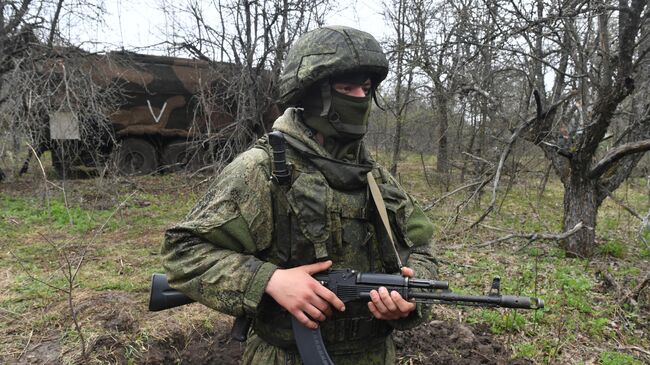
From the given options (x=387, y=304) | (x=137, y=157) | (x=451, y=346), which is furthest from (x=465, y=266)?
(x=137, y=157)

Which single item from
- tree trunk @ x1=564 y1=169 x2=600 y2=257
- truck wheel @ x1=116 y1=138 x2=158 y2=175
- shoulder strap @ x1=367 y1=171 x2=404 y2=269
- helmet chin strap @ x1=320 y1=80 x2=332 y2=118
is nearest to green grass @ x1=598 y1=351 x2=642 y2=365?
tree trunk @ x1=564 y1=169 x2=600 y2=257

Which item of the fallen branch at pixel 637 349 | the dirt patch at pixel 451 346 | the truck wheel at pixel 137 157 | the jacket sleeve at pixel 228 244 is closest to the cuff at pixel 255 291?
the jacket sleeve at pixel 228 244

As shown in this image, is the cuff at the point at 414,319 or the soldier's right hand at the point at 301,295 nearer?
the soldier's right hand at the point at 301,295

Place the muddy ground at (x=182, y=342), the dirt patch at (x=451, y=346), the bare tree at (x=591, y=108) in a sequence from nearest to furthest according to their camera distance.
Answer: the muddy ground at (x=182, y=342)
the dirt patch at (x=451, y=346)
the bare tree at (x=591, y=108)

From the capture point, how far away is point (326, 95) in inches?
72.7

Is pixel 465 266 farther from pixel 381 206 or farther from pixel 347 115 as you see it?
pixel 347 115

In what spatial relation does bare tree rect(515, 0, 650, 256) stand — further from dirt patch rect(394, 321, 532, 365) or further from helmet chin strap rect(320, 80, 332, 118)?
helmet chin strap rect(320, 80, 332, 118)

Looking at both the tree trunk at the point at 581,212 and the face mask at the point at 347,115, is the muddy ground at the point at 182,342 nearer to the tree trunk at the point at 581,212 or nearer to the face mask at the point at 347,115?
the face mask at the point at 347,115

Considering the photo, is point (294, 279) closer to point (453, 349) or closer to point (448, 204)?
point (453, 349)

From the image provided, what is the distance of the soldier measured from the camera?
1.60 m

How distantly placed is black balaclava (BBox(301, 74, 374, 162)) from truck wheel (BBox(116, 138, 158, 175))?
11168 mm

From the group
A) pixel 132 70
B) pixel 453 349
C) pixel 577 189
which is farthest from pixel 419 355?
pixel 132 70

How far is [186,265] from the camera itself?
1.62 m

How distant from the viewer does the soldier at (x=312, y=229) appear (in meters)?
1.60
